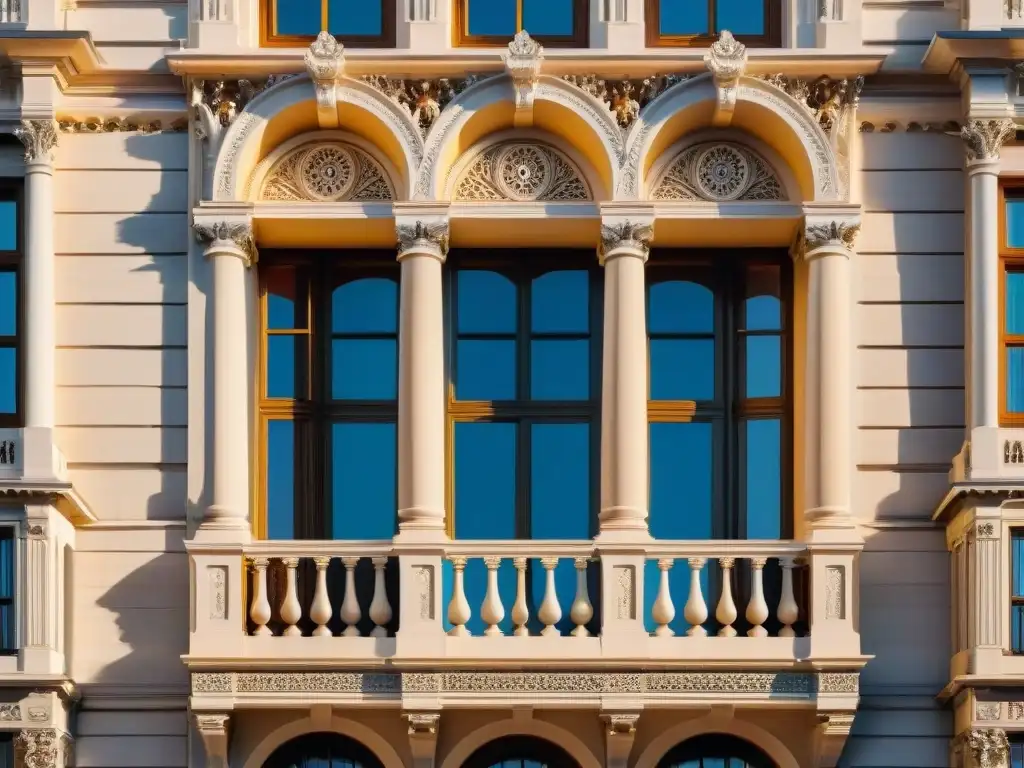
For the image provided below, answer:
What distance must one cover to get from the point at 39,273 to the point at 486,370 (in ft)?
13.9

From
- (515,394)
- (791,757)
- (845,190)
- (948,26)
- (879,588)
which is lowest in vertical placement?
(791,757)

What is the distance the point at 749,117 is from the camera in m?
24.0

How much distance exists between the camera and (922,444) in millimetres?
23500

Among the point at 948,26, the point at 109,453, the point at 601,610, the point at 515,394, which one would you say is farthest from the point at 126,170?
the point at 948,26

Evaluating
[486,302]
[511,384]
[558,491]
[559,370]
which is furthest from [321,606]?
[486,302]

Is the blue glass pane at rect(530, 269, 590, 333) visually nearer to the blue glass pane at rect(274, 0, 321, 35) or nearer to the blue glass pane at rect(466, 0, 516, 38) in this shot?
the blue glass pane at rect(466, 0, 516, 38)

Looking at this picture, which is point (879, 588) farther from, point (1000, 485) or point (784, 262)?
point (784, 262)

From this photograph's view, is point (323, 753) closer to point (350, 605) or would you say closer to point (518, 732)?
point (350, 605)

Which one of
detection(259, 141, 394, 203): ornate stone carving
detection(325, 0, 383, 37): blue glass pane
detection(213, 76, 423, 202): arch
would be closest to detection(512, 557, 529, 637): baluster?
detection(213, 76, 423, 202): arch

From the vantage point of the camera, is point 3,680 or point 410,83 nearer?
point 3,680

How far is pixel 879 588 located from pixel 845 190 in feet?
12.0

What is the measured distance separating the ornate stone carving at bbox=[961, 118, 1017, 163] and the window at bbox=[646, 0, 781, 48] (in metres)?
2.09

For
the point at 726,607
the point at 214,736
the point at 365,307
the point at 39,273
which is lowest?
the point at 214,736

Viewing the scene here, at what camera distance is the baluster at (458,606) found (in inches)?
901
